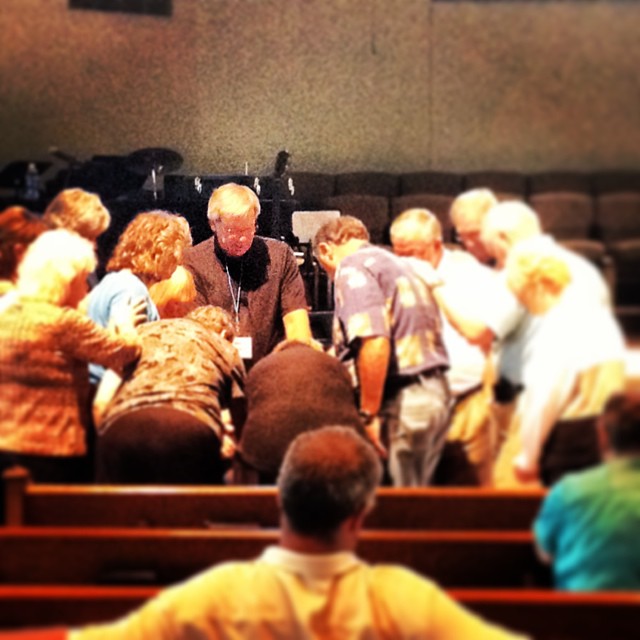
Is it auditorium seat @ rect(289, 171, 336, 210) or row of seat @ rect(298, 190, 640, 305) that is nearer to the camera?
row of seat @ rect(298, 190, 640, 305)

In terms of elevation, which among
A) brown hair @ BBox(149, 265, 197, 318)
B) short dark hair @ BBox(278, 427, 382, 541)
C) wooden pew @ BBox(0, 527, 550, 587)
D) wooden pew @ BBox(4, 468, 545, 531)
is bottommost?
wooden pew @ BBox(0, 527, 550, 587)

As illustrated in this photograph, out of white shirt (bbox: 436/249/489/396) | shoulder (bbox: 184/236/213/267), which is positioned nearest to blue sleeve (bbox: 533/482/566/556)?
white shirt (bbox: 436/249/489/396)

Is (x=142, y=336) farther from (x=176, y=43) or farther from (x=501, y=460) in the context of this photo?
(x=501, y=460)

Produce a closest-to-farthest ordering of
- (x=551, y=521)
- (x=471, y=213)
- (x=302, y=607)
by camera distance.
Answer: (x=302, y=607) < (x=551, y=521) < (x=471, y=213)

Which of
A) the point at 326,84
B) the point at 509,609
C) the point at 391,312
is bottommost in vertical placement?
the point at 509,609

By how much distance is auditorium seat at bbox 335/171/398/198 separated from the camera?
175cm

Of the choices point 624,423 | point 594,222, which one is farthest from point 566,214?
point 624,423

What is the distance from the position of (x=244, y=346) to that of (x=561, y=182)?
64 cm

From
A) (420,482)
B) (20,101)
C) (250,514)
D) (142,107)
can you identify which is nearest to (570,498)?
(420,482)

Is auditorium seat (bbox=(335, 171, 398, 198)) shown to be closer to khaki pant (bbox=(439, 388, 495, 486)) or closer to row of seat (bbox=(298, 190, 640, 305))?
row of seat (bbox=(298, 190, 640, 305))

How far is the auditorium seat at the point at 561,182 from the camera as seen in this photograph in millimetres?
1693

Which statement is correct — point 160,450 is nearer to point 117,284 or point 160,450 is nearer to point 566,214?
point 117,284

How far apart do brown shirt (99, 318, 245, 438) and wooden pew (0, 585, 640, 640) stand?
324mm

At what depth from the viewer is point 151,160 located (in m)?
1.79
